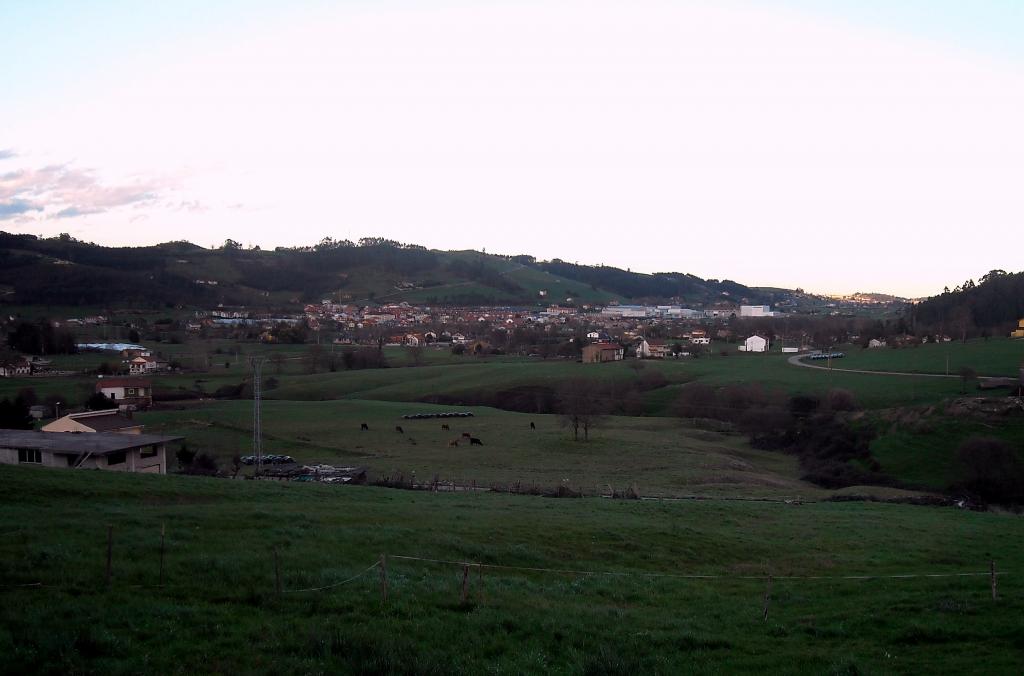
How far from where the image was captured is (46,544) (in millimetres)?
12742

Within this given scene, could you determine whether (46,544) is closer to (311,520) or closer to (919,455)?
(311,520)

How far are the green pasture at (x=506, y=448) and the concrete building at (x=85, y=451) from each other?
969cm

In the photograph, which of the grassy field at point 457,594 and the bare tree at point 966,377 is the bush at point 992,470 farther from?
the grassy field at point 457,594

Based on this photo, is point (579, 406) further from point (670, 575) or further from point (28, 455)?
point (670, 575)

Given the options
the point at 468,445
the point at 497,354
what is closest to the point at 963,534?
the point at 468,445

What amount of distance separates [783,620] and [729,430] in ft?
161

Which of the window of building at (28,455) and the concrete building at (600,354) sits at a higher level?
the concrete building at (600,354)

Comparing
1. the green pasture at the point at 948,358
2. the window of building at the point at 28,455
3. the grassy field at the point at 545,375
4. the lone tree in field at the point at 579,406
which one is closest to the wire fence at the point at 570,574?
the window of building at the point at 28,455

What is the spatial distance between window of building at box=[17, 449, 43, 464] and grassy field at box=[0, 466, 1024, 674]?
9.34 meters

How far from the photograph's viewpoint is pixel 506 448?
46594 mm

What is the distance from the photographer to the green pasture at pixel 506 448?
35812 mm

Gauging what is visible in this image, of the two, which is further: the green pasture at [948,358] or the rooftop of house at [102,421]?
the green pasture at [948,358]

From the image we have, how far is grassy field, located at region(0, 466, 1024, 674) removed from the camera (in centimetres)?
877

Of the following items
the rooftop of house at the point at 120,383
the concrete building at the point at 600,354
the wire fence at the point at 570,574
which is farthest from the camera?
the concrete building at the point at 600,354
